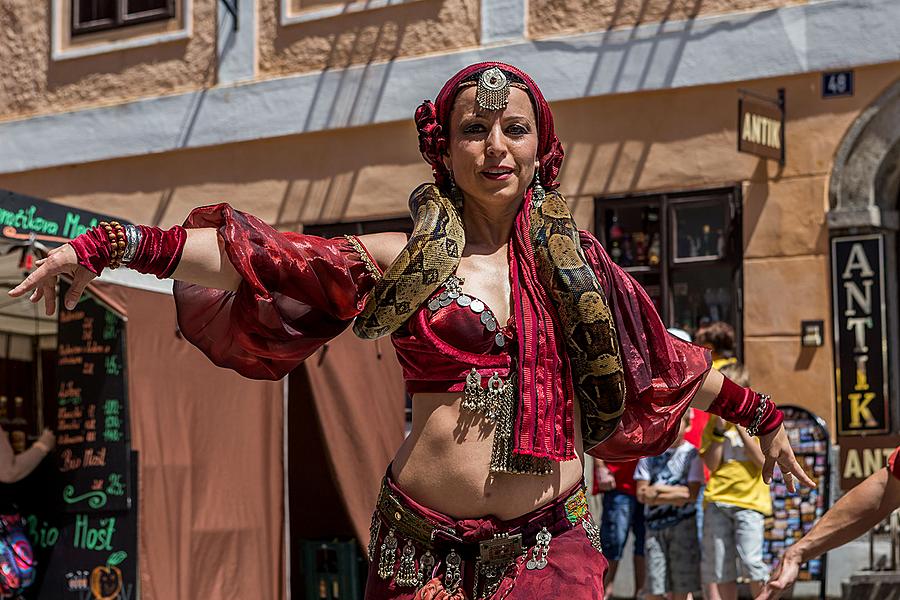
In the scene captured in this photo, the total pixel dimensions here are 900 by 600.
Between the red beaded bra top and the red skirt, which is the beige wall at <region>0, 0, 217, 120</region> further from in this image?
the red skirt

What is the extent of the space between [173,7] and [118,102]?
1011 mm

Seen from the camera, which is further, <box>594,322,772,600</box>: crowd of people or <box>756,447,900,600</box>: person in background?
<box>594,322,772,600</box>: crowd of people

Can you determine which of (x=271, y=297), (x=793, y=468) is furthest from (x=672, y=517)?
(x=271, y=297)

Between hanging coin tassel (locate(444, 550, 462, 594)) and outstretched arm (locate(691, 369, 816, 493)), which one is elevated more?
outstretched arm (locate(691, 369, 816, 493))

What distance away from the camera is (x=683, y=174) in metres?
11.2

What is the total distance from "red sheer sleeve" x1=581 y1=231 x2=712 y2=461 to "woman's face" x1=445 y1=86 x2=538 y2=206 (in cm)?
29

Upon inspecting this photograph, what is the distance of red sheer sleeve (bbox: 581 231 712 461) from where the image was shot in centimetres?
397

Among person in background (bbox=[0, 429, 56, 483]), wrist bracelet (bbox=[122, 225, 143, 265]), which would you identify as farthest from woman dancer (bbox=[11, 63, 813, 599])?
person in background (bbox=[0, 429, 56, 483])

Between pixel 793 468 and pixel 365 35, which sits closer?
pixel 793 468

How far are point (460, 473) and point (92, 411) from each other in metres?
4.88

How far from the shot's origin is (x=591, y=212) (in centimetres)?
1158

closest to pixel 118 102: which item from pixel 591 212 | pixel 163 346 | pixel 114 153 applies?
pixel 114 153

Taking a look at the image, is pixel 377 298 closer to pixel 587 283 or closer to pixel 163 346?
pixel 587 283

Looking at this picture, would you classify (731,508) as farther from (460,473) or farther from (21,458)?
(460,473)
